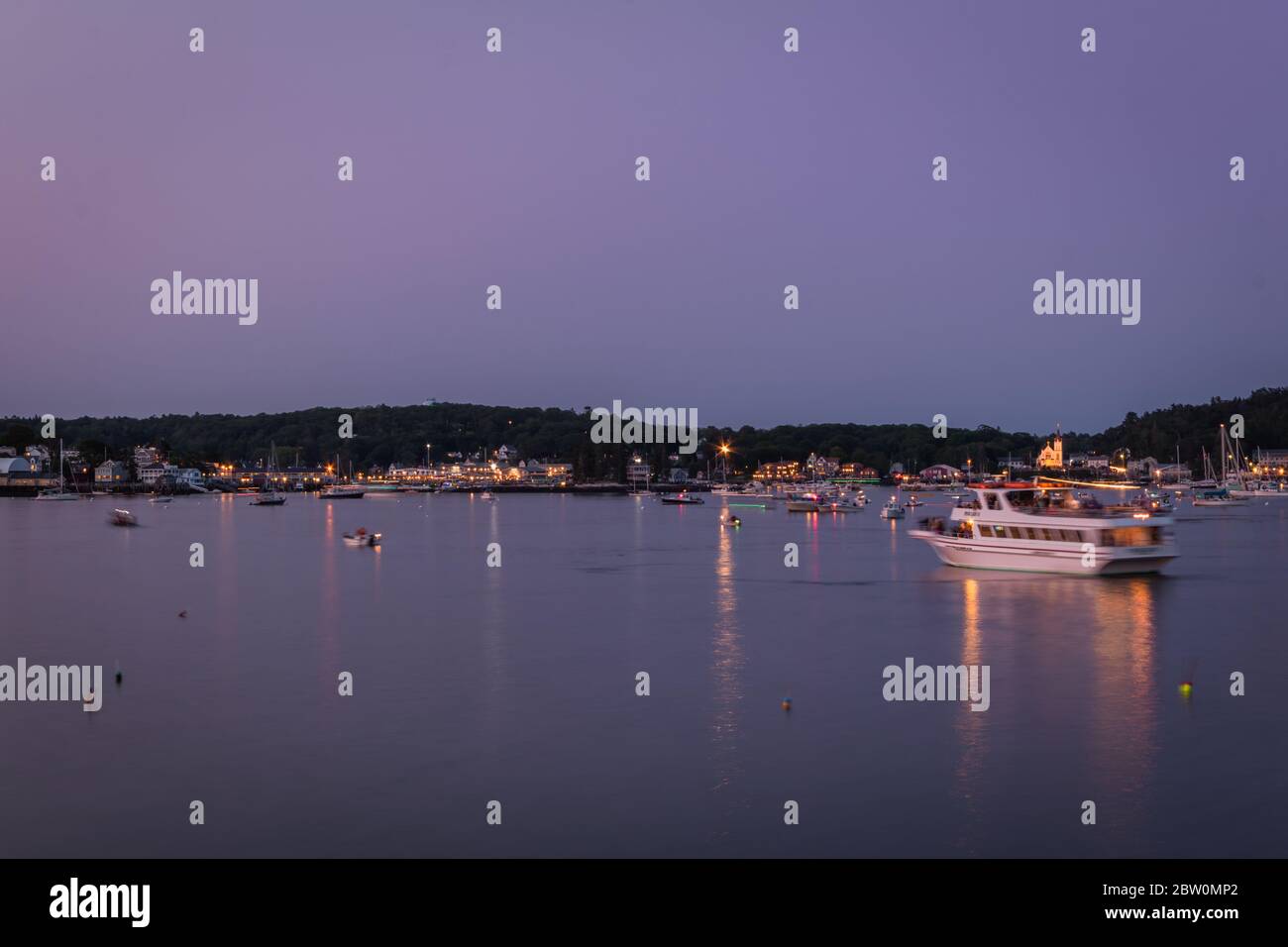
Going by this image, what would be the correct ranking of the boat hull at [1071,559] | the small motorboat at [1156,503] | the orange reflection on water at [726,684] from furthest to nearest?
the small motorboat at [1156,503]
the boat hull at [1071,559]
the orange reflection on water at [726,684]

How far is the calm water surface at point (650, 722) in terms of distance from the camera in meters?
17.1

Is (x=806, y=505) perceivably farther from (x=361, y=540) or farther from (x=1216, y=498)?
(x=361, y=540)

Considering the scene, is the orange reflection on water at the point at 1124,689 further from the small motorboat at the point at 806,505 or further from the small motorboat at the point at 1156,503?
the small motorboat at the point at 806,505

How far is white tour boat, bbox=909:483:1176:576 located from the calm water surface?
1186 millimetres

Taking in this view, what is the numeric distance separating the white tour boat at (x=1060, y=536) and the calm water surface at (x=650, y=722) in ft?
3.89

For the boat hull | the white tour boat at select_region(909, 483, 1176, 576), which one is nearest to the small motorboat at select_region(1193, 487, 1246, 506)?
the white tour boat at select_region(909, 483, 1176, 576)

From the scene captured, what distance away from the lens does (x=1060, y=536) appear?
4841cm

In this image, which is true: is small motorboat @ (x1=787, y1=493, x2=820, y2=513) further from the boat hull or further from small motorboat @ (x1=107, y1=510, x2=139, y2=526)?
the boat hull

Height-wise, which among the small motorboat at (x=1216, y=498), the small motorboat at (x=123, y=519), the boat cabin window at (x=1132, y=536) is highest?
the boat cabin window at (x=1132, y=536)

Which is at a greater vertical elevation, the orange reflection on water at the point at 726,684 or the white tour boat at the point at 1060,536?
the white tour boat at the point at 1060,536

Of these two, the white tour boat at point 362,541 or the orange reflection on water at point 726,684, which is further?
the white tour boat at point 362,541

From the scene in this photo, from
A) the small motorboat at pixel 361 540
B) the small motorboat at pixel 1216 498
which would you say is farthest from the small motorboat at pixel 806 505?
the small motorboat at pixel 361 540
